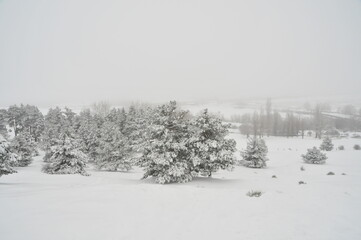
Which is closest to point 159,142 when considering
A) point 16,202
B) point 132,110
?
point 16,202

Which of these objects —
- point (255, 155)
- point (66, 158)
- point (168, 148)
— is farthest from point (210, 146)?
point (255, 155)

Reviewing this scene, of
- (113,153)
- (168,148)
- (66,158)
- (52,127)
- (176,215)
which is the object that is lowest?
(113,153)

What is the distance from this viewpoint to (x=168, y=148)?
17.8m

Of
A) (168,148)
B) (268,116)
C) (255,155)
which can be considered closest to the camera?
(168,148)

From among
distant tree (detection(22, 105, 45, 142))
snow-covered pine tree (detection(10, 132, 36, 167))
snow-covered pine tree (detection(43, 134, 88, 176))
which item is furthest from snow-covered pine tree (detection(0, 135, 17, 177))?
distant tree (detection(22, 105, 45, 142))

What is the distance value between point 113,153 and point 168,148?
15.9m

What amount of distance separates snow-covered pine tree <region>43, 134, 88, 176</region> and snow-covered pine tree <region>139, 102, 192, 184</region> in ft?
31.3

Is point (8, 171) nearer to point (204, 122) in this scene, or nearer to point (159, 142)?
point (159, 142)

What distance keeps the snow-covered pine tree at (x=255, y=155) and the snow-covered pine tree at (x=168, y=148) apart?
19983mm

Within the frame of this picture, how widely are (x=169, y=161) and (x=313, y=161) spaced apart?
96.3 ft

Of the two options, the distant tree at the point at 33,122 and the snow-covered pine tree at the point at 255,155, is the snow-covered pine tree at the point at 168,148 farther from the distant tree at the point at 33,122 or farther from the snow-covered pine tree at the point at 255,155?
the distant tree at the point at 33,122

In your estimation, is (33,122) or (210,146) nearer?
(210,146)

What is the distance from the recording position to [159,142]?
17.8m

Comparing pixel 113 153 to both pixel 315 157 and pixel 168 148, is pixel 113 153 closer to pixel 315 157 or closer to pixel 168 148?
pixel 168 148
